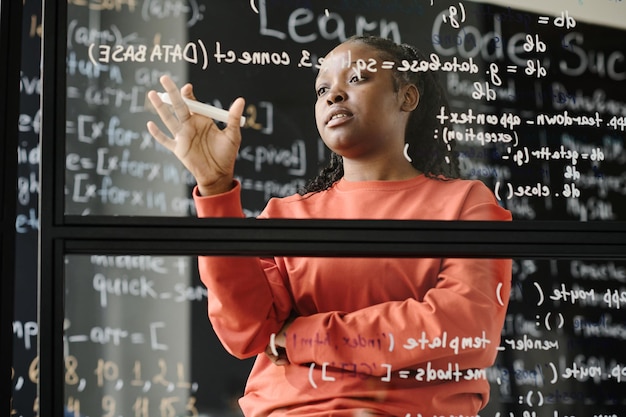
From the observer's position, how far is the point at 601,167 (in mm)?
1721

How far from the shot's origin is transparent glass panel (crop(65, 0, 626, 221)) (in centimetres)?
158

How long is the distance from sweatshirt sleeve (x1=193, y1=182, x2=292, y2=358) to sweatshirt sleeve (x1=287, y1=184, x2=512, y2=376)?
6 centimetres

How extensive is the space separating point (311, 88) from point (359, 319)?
503 millimetres

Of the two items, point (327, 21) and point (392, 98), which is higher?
point (327, 21)

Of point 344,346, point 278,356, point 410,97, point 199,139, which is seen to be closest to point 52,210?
point 199,139

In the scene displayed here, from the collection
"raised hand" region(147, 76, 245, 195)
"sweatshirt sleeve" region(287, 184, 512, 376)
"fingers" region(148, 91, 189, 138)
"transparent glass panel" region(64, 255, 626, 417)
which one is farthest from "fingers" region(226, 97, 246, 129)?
"sweatshirt sleeve" region(287, 184, 512, 376)

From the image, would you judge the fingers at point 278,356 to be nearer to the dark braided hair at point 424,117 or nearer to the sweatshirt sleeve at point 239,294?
the sweatshirt sleeve at point 239,294

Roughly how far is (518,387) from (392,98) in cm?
68

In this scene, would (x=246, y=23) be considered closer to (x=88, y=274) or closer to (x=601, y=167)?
(x=88, y=274)

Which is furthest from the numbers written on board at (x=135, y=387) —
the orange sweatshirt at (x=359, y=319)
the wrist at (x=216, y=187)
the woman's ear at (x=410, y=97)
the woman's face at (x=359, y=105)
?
the woman's ear at (x=410, y=97)

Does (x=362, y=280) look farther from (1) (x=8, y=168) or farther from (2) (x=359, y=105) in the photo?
(1) (x=8, y=168)

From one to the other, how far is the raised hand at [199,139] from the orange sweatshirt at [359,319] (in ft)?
0.13

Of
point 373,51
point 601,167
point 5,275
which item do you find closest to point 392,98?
point 373,51

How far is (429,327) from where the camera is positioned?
162 centimetres
